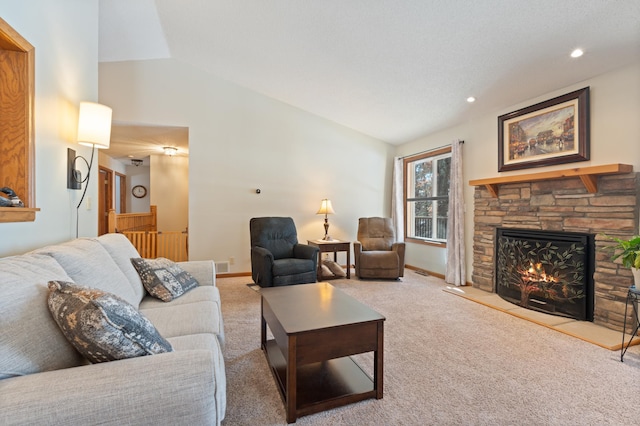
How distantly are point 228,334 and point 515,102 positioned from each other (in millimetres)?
4006

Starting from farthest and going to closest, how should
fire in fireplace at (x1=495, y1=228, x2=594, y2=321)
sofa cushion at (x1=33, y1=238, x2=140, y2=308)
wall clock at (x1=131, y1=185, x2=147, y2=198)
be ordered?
1. wall clock at (x1=131, y1=185, x2=147, y2=198)
2. fire in fireplace at (x1=495, y1=228, x2=594, y2=321)
3. sofa cushion at (x1=33, y1=238, x2=140, y2=308)

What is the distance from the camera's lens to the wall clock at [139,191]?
28.2 feet

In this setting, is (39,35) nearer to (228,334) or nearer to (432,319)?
(228,334)

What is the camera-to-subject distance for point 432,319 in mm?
2930

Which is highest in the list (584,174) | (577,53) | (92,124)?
(577,53)

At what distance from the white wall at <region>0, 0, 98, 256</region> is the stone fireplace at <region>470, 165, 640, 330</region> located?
14.0ft

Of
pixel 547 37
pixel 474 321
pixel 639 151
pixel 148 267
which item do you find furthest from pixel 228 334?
pixel 639 151

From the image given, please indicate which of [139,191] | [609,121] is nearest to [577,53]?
[609,121]

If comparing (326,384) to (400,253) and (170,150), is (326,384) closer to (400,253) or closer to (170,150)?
(400,253)

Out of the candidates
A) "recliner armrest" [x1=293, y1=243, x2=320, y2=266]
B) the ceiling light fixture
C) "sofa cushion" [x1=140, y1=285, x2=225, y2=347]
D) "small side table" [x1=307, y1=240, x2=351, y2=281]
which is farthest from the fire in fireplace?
the ceiling light fixture

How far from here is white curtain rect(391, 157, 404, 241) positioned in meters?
5.42

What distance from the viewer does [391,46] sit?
293 cm

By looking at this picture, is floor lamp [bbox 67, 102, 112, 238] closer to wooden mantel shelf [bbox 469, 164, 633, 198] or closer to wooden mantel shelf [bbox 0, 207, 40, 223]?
wooden mantel shelf [bbox 0, 207, 40, 223]

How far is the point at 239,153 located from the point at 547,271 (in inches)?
170
